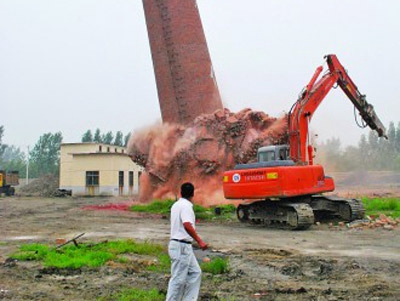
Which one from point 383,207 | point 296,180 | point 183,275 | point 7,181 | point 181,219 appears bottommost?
point 183,275

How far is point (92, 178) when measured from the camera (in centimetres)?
4122

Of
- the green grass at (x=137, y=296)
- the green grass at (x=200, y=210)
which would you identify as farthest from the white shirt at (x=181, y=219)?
the green grass at (x=200, y=210)

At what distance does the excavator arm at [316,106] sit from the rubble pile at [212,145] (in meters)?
3.44

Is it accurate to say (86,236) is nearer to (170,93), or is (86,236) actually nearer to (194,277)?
(194,277)

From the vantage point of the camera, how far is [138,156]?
21.5 metres

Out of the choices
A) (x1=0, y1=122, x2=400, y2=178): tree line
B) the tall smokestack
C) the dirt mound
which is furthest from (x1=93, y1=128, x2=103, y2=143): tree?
the tall smokestack

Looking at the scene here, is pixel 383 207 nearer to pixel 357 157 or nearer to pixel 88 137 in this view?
pixel 357 157

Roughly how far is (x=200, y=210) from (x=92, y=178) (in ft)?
87.6

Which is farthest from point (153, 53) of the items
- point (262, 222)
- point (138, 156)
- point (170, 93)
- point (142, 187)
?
point (262, 222)

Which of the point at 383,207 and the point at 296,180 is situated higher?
the point at 296,180

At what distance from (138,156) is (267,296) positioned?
55.1 ft

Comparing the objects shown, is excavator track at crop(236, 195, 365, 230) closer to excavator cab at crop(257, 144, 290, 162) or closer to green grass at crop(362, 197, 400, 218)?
excavator cab at crop(257, 144, 290, 162)

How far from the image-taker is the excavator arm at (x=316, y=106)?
43.2ft

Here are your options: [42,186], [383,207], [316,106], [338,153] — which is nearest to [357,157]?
[338,153]
